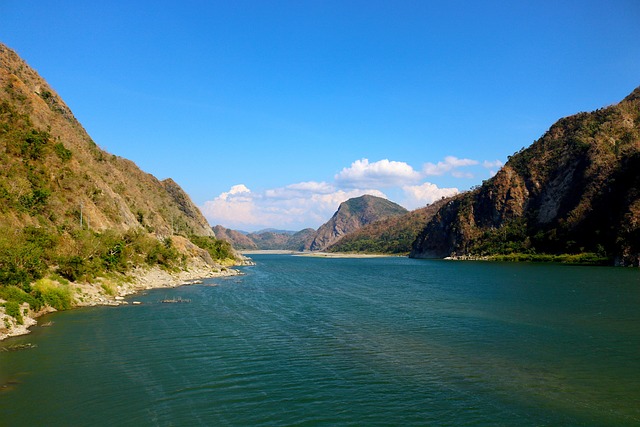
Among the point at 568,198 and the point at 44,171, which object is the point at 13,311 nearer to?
the point at 44,171

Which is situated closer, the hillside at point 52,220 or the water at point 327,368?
the water at point 327,368

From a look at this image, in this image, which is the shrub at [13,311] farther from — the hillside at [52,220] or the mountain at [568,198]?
the mountain at [568,198]

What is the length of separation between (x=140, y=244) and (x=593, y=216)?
409 ft

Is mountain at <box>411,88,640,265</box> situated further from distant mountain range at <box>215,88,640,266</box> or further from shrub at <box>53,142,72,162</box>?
shrub at <box>53,142,72,162</box>

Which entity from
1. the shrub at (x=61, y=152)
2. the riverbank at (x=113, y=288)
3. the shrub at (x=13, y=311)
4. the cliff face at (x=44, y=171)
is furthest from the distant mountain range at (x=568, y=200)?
the shrub at (x=61, y=152)

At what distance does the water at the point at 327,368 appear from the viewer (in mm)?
16281

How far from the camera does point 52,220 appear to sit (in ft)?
165

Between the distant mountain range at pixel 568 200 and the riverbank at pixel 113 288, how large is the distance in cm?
9592

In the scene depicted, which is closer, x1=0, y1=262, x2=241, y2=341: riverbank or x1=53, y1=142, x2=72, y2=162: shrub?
x1=0, y1=262, x2=241, y2=341: riverbank

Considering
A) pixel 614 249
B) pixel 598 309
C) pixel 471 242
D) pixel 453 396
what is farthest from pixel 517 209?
pixel 453 396

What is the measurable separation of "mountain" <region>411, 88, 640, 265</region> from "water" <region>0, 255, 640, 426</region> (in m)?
85.5

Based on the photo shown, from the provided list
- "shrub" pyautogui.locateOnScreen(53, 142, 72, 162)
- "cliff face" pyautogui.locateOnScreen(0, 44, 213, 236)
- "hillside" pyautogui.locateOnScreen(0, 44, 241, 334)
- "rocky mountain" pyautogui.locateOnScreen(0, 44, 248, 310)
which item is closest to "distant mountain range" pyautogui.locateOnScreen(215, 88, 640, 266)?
"rocky mountain" pyautogui.locateOnScreen(0, 44, 248, 310)

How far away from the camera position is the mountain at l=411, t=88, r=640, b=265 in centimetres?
11294

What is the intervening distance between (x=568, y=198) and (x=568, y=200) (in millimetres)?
1014
